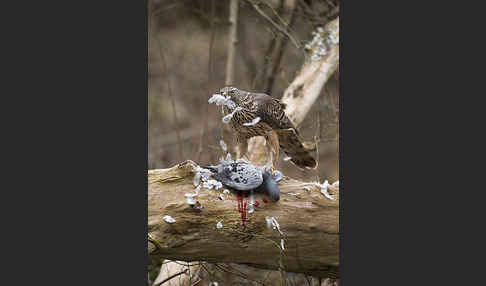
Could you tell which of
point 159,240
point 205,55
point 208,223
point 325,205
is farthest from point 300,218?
point 205,55

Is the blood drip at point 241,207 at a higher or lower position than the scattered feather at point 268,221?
higher

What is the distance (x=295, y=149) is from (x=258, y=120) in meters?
0.51

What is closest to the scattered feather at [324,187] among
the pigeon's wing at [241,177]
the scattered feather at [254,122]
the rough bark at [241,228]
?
the rough bark at [241,228]

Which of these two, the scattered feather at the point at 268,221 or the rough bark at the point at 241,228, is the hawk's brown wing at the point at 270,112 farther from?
the scattered feather at the point at 268,221

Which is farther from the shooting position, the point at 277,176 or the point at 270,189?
the point at 277,176

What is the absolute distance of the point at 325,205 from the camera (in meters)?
3.31

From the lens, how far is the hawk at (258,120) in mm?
3193

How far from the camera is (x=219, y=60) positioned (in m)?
4.46

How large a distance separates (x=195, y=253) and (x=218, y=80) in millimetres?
1637

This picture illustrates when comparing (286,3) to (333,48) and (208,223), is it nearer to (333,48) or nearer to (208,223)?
(333,48)

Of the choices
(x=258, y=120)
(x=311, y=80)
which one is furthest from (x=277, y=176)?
(x=311, y=80)

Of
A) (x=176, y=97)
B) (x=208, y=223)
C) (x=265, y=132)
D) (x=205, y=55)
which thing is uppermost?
(x=205, y=55)

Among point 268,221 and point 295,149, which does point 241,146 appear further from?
point 268,221

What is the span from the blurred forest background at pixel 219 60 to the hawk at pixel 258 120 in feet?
1.48
